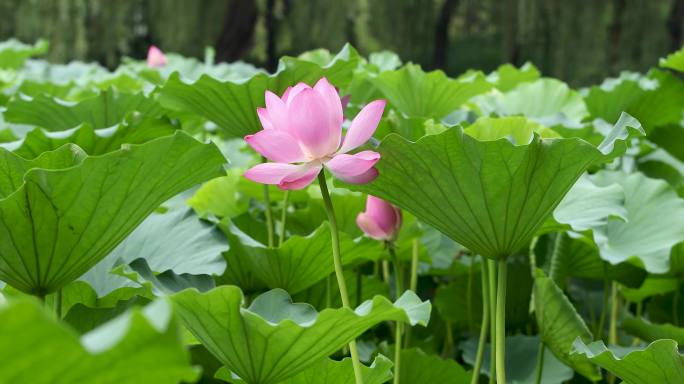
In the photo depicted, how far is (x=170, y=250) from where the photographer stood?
804 mm

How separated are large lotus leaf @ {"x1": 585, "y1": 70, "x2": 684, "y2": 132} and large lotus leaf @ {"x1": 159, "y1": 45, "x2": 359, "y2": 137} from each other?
1.95 feet

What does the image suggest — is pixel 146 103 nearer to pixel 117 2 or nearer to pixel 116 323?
pixel 116 323

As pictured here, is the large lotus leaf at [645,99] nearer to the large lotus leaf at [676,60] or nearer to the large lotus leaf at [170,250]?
the large lotus leaf at [676,60]

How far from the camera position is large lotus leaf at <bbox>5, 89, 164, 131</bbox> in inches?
41.2

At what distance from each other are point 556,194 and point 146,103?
56 cm

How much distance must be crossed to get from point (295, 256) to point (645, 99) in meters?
0.77

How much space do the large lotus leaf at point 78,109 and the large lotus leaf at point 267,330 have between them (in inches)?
20.9

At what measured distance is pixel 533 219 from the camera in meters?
0.69

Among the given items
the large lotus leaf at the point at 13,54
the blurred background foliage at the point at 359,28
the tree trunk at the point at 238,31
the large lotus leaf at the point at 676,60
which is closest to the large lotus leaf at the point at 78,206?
the large lotus leaf at the point at 676,60

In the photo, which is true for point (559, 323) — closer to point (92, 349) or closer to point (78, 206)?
point (78, 206)

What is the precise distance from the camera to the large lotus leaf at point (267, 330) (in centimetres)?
55

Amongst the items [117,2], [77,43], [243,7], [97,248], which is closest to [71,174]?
[97,248]

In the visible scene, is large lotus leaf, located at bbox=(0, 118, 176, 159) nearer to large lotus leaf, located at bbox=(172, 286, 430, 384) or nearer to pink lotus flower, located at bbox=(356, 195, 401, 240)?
pink lotus flower, located at bbox=(356, 195, 401, 240)

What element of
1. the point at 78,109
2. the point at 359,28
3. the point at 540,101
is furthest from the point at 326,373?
the point at 359,28
